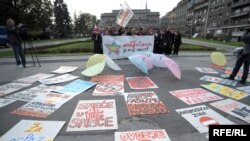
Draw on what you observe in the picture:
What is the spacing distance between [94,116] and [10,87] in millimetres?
3574

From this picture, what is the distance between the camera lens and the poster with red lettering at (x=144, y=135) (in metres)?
3.38

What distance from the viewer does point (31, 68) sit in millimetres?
9352

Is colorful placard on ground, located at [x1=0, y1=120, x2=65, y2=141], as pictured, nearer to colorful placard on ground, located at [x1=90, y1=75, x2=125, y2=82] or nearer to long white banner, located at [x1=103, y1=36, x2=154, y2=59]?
colorful placard on ground, located at [x1=90, y1=75, x2=125, y2=82]

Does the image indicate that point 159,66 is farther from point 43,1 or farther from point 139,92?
point 43,1

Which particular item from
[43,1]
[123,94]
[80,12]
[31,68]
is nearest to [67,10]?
[80,12]

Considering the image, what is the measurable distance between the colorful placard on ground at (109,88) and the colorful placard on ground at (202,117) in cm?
194

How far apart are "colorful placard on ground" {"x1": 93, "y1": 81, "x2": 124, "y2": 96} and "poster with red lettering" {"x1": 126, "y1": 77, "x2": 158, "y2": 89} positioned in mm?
345

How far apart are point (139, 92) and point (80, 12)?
89840 millimetres

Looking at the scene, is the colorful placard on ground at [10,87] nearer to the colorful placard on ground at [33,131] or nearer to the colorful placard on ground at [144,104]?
the colorful placard on ground at [33,131]

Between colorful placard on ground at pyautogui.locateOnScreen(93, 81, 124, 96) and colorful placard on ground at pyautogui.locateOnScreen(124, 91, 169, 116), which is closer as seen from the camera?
colorful placard on ground at pyautogui.locateOnScreen(124, 91, 169, 116)

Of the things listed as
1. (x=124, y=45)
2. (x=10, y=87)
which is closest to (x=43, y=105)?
(x=10, y=87)

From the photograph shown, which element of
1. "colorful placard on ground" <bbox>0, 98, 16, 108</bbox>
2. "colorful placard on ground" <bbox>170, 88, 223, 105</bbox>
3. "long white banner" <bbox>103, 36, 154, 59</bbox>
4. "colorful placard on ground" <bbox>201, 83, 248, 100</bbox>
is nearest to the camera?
"colorful placard on ground" <bbox>0, 98, 16, 108</bbox>

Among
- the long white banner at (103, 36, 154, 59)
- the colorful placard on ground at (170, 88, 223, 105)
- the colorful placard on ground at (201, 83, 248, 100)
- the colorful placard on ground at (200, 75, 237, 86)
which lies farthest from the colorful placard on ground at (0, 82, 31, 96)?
the colorful placard on ground at (200, 75, 237, 86)

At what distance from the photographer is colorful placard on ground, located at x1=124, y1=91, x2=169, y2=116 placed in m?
4.53
